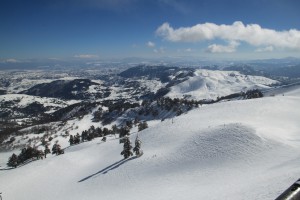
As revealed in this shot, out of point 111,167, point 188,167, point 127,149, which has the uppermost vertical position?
point 188,167

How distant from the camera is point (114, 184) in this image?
53812 millimetres

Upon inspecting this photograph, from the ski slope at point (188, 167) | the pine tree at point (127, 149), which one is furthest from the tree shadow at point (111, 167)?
the pine tree at point (127, 149)

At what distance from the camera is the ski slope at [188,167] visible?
32562 mm

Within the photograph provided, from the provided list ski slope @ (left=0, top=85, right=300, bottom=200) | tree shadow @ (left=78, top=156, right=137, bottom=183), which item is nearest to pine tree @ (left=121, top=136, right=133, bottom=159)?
tree shadow @ (left=78, top=156, right=137, bottom=183)

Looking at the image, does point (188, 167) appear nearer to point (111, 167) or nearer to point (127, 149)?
point (111, 167)

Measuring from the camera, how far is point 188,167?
50.5m

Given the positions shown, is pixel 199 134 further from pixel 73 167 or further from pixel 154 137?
pixel 73 167

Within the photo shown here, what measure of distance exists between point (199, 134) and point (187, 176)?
22.0 meters

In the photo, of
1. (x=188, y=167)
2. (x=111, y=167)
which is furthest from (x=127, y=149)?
(x=188, y=167)

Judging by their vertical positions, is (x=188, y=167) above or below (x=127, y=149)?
above

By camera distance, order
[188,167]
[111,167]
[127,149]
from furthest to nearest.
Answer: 1. [127,149]
2. [111,167]
3. [188,167]

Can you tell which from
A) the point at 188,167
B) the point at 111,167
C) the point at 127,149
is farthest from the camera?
the point at 127,149

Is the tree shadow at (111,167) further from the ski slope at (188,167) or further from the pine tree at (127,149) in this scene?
the pine tree at (127,149)

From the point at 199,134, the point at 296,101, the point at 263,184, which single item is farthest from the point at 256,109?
the point at 263,184
